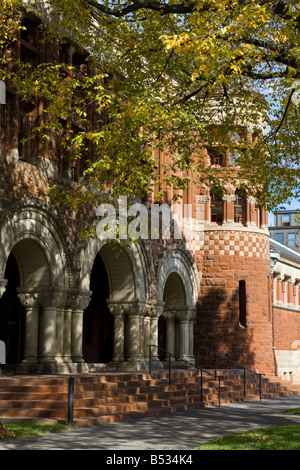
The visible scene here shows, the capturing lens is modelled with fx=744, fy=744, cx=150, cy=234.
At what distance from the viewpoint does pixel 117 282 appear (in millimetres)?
24609

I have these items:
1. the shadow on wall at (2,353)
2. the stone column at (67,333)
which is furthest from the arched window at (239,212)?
the shadow on wall at (2,353)

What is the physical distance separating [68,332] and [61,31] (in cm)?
830

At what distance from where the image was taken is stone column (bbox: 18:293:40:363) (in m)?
19.7

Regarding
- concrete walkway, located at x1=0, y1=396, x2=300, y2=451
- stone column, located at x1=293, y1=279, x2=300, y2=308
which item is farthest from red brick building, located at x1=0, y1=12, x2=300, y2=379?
concrete walkway, located at x1=0, y1=396, x2=300, y2=451

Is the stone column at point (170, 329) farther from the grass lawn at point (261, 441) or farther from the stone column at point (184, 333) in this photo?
the grass lawn at point (261, 441)

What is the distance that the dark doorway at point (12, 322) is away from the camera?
23.1m

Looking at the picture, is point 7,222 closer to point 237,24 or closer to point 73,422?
point 73,422

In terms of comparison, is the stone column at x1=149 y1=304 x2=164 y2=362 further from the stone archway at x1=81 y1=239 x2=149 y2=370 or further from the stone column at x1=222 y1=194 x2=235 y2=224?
the stone column at x1=222 y1=194 x2=235 y2=224

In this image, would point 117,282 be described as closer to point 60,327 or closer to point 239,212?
point 60,327

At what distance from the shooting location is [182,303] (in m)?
28.9

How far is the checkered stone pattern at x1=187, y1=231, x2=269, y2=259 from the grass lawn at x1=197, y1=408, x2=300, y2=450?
52.8 feet

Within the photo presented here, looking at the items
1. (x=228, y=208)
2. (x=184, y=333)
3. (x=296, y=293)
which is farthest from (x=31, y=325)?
(x=296, y=293)

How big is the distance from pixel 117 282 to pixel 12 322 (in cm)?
366

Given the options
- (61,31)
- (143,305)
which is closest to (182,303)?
(143,305)
